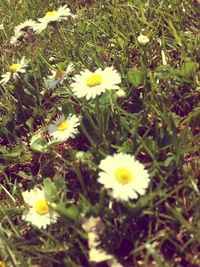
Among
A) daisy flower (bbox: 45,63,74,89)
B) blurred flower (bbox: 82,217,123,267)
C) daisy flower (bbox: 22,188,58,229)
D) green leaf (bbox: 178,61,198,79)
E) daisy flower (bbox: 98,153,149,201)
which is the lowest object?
blurred flower (bbox: 82,217,123,267)

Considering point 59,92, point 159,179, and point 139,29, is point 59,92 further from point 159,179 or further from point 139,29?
point 159,179

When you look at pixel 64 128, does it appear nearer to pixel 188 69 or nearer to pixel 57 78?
pixel 57 78

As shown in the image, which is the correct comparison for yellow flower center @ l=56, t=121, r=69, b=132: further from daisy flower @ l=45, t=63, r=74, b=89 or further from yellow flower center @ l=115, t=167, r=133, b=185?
yellow flower center @ l=115, t=167, r=133, b=185

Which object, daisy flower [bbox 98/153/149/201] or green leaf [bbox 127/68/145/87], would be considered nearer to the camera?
daisy flower [bbox 98/153/149/201]

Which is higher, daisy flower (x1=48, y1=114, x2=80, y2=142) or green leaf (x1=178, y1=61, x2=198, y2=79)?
daisy flower (x1=48, y1=114, x2=80, y2=142)

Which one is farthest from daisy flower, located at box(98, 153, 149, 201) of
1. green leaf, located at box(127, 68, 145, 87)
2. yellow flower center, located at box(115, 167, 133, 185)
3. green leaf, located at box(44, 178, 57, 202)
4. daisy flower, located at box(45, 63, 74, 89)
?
daisy flower, located at box(45, 63, 74, 89)

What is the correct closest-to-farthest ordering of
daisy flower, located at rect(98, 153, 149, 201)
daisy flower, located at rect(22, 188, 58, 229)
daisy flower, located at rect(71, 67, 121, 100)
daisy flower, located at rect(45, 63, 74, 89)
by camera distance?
daisy flower, located at rect(98, 153, 149, 201) < daisy flower, located at rect(22, 188, 58, 229) < daisy flower, located at rect(71, 67, 121, 100) < daisy flower, located at rect(45, 63, 74, 89)

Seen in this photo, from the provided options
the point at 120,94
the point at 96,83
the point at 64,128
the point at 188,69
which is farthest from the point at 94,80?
the point at 188,69
